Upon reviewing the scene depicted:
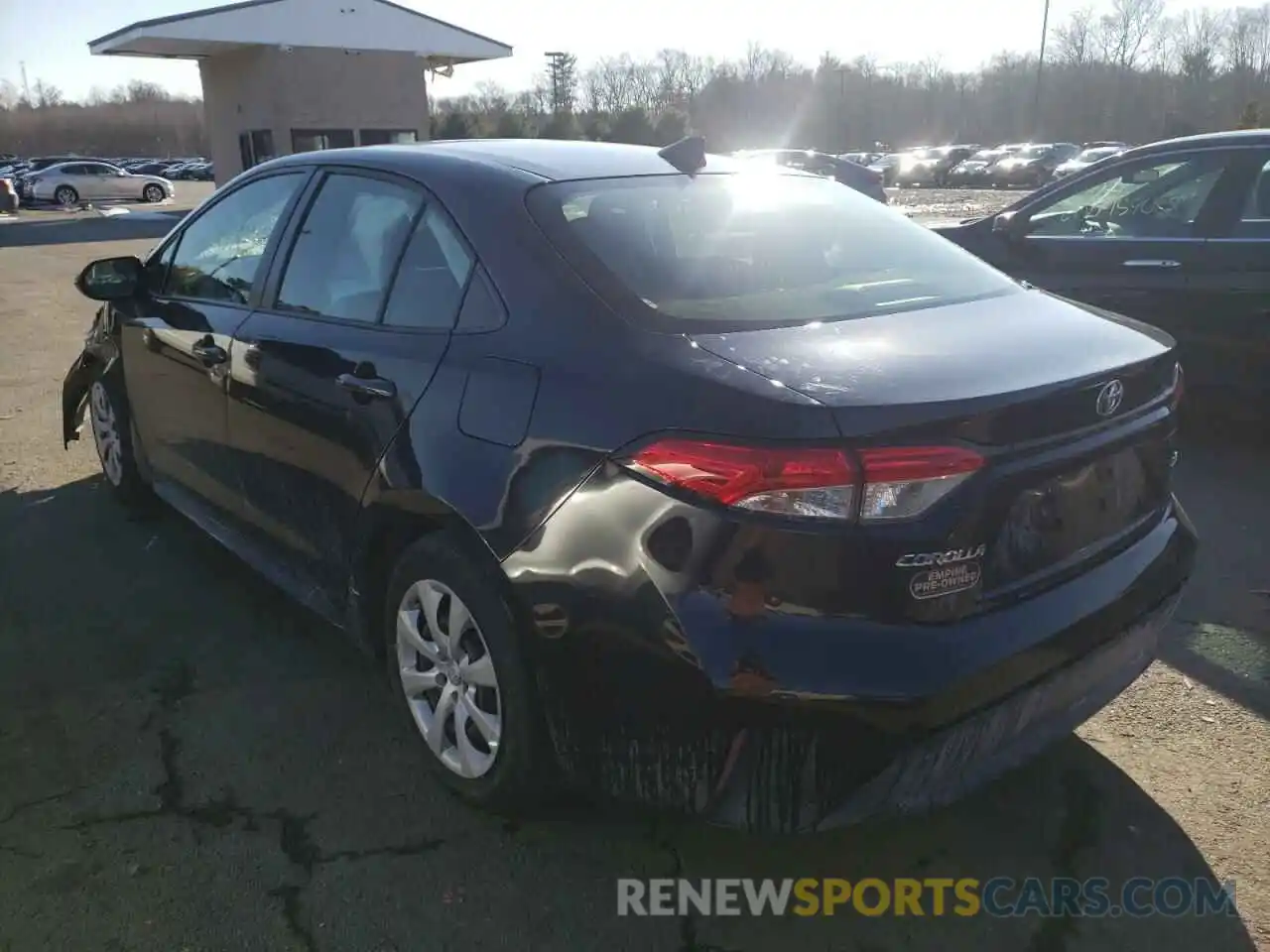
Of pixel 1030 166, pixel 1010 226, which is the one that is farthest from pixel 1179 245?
pixel 1030 166

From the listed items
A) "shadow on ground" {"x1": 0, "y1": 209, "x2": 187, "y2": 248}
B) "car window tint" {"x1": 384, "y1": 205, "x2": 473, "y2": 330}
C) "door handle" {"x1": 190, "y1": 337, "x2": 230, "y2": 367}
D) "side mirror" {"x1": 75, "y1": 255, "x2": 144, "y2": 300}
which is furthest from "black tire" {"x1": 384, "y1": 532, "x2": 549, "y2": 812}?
"shadow on ground" {"x1": 0, "y1": 209, "x2": 187, "y2": 248}

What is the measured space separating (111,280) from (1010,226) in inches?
188

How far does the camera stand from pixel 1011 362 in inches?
88.6

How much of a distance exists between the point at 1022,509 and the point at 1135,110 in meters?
91.9

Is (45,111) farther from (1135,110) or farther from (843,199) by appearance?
(843,199)

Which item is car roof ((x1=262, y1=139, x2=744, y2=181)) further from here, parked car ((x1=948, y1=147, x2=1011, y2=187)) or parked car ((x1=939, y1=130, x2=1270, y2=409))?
parked car ((x1=948, y1=147, x2=1011, y2=187))

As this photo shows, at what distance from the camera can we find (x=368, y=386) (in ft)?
9.25

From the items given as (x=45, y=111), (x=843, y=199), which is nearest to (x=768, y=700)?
(x=843, y=199)

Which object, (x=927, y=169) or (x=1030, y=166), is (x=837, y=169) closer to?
(x=1030, y=166)

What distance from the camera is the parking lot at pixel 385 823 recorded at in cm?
237

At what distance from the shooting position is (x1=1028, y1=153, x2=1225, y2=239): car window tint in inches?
221

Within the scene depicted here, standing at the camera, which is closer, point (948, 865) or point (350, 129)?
point (948, 865)

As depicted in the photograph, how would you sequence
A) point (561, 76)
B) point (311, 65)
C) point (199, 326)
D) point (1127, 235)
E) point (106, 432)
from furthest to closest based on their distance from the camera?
point (561, 76) → point (311, 65) → point (1127, 235) → point (106, 432) → point (199, 326)

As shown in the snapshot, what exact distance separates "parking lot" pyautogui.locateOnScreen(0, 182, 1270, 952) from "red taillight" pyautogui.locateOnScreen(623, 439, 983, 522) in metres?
0.95
